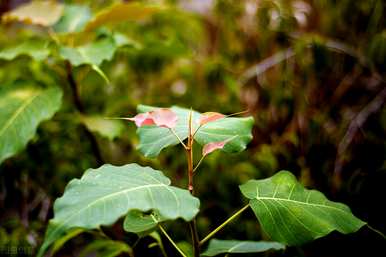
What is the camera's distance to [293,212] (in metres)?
0.69

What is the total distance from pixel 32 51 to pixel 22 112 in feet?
0.60

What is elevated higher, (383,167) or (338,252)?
(383,167)

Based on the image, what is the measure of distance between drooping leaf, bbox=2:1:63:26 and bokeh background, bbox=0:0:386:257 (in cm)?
7

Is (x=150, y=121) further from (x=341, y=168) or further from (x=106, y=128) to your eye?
(x=341, y=168)

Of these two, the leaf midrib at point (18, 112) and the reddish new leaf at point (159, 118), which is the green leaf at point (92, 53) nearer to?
the leaf midrib at point (18, 112)

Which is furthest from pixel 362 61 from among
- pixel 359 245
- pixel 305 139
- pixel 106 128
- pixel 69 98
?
pixel 69 98

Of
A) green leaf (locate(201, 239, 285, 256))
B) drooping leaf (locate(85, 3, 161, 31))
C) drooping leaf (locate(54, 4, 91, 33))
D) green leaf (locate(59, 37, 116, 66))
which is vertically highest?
drooping leaf (locate(85, 3, 161, 31))

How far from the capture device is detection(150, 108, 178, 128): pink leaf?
710mm

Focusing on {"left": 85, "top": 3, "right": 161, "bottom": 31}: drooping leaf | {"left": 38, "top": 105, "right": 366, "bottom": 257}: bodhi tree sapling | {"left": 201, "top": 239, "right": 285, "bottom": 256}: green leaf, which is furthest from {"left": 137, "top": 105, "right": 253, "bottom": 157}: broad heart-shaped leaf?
{"left": 85, "top": 3, "right": 161, "bottom": 31}: drooping leaf

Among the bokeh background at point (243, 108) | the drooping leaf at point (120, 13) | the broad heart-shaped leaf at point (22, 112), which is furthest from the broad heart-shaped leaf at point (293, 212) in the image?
the drooping leaf at point (120, 13)

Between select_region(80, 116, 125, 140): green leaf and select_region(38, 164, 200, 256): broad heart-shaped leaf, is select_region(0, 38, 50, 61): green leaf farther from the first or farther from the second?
select_region(38, 164, 200, 256): broad heart-shaped leaf

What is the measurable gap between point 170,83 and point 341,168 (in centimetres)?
93

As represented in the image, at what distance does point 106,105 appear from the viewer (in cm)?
143

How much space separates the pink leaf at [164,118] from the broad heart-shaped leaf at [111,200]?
0.36 feet
